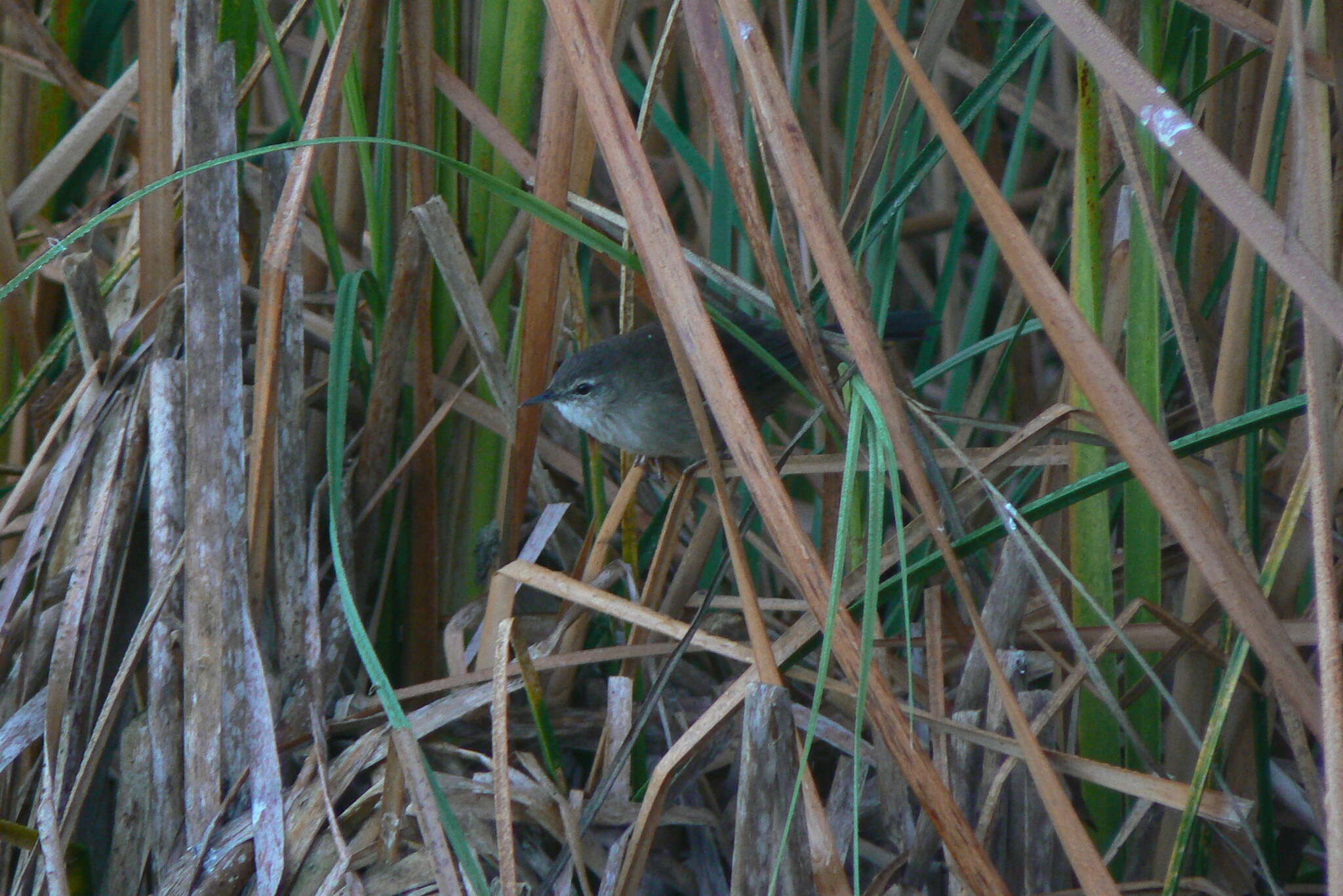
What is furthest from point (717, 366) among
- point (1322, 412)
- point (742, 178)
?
point (1322, 412)

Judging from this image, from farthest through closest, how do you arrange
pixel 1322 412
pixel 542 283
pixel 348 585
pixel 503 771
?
pixel 542 283 < pixel 348 585 < pixel 503 771 < pixel 1322 412

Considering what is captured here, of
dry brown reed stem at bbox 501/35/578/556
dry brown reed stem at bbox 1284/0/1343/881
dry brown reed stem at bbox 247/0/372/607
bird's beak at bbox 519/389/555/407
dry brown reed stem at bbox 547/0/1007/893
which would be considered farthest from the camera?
bird's beak at bbox 519/389/555/407

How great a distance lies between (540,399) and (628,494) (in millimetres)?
180

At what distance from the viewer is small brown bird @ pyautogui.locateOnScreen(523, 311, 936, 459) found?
191 cm

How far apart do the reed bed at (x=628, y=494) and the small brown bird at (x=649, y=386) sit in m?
0.11

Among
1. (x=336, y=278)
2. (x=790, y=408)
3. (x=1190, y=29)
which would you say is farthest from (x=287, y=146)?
(x=790, y=408)

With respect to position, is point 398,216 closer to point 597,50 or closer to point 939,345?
point 597,50

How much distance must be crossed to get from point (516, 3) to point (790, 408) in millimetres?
1282

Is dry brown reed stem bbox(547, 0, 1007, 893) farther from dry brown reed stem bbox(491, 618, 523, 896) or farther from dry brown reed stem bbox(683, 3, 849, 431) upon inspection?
dry brown reed stem bbox(491, 618, 523, 896)

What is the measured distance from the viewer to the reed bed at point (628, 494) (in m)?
1.11

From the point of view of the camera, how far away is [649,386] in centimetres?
209

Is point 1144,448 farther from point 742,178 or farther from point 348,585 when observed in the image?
point 348,585

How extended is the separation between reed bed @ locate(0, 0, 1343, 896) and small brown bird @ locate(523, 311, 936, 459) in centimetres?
11

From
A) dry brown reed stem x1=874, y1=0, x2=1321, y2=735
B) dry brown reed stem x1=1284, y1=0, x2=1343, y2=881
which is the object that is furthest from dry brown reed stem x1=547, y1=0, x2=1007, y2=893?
dry brown reed stem x1=1284, y1=0, x2=1343, y2=881
